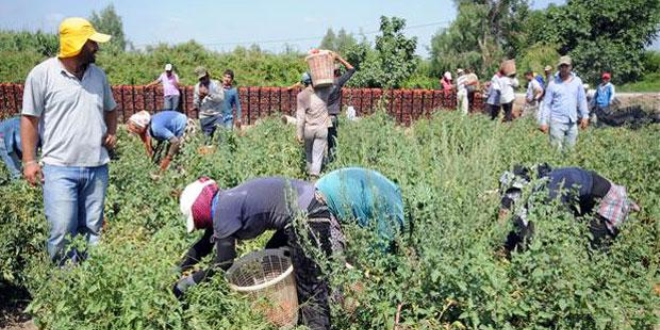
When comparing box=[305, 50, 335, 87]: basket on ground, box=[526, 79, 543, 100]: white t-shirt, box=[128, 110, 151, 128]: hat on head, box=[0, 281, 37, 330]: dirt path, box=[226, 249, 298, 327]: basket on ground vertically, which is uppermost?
box=[305, 50, 335, 87]: basket on ground

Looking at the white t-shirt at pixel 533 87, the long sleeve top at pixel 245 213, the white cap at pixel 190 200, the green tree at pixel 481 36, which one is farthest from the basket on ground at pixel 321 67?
the green tree at pixel 481 36

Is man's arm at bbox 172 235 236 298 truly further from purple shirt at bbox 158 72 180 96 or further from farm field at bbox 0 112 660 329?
purple shirt at bbox 158 72 180 96

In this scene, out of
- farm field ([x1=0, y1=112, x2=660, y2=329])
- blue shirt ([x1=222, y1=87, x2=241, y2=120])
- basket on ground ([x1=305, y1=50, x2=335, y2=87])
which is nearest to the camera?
farm field ([x1=0, y1=112, x2=660, y2=329])

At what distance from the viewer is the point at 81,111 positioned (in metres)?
3.72

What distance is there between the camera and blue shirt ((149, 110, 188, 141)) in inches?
266

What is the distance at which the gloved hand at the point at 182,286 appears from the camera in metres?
3.03

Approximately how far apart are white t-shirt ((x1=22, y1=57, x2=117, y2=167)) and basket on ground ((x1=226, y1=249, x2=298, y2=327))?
1.09 meters

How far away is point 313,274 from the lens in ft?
10.8

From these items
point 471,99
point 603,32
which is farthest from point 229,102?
point 603,32

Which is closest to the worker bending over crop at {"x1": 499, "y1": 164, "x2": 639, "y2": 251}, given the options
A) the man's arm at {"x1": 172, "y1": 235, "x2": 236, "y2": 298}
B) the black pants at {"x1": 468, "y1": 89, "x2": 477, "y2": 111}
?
the man's arm at {"x1": 172, "y1": 235, "x2": 236, "y2": 298}

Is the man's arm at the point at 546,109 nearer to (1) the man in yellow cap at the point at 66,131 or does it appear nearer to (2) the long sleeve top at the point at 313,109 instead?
(2) the long sleeve top at the point at 313,109

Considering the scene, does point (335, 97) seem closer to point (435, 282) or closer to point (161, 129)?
point (161, 129)

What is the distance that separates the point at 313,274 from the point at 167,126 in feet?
13.1

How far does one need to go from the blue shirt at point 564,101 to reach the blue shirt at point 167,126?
3977mm
